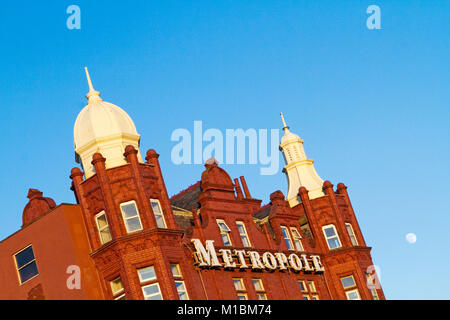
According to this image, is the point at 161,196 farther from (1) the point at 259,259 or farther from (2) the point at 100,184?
(1) the point at 259,259

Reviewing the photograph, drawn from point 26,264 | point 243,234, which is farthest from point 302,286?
point 26,264

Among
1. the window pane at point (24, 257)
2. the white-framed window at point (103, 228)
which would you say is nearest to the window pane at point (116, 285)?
the white-framed window at point (103, 228)

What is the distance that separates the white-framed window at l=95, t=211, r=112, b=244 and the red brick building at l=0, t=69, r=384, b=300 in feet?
0.19

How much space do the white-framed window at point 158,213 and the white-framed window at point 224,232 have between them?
5564mm

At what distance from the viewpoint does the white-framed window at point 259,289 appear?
56378mm

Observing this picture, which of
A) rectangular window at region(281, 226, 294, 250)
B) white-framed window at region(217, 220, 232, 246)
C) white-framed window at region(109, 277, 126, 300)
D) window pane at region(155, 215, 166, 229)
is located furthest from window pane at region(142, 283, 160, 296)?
Answer: rectangular window at region(281, 226, 294, 250)

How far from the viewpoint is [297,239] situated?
2443 inches

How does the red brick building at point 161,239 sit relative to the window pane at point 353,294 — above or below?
above

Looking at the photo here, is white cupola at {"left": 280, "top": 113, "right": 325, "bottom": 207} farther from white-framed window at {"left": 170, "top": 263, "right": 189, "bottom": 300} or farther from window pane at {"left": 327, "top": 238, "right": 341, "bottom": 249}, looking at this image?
white-framed window at {"left": 170, "top": 263, "right": 189, "bottom": 300}

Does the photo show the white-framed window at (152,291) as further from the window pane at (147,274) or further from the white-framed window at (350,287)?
the white-framed window at (350,287)

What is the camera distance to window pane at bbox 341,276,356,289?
205 feet
